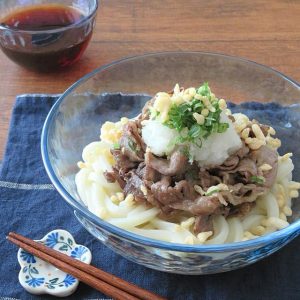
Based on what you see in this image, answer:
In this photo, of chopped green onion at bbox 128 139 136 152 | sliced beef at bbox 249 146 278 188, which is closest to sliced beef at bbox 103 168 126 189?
chopped green onion at bbox 128 139 136 152

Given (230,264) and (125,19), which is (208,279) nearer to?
(230,264)

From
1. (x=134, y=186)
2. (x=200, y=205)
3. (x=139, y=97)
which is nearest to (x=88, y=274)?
(x=134, y=186)

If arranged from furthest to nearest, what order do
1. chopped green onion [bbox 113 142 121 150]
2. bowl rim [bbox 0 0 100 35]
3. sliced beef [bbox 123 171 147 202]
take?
1. bowl rim [bbox 0 0 100 35]
2. chopped green onion [bbox 113 142 121 150]
3. sliced beef [bbox 123 171 147 202]

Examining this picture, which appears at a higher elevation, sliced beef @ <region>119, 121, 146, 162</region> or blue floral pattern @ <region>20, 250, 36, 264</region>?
sliced beef @ <region>119, 121, 146, 162</region>

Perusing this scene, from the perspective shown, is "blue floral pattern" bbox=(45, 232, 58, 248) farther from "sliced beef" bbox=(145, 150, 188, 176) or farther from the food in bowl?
"sliced beef" bbox=(145, 150, 188, 176)

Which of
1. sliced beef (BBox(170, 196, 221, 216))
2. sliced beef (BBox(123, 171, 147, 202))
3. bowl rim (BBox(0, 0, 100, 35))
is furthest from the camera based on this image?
bowl rim (BBox(0, 0, 100, 35))
